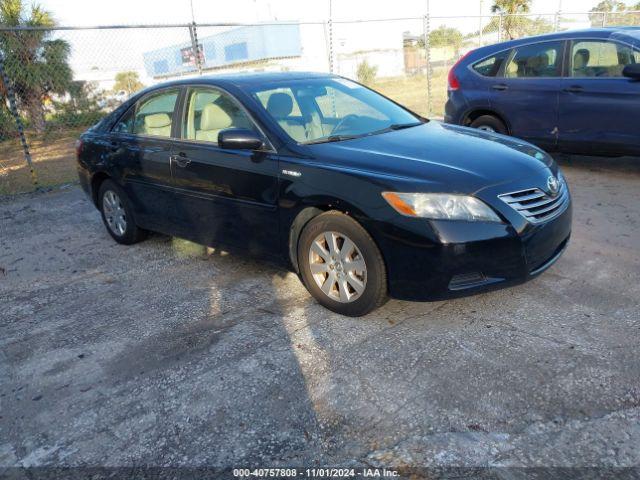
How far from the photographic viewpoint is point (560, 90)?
6.83 meters

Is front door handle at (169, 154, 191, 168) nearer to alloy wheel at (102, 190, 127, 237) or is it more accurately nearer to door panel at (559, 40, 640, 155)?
alloy wheel at (102, 190, 127, 237)

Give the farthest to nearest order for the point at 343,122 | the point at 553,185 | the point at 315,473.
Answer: the point at 343,122
the point at 553,185
the point at 315,473

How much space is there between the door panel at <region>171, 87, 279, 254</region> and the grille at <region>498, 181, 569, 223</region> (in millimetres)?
1561

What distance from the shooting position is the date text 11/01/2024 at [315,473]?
2279 mm

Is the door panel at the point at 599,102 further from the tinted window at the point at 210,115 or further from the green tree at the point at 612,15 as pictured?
the green tree at the point at 612,15

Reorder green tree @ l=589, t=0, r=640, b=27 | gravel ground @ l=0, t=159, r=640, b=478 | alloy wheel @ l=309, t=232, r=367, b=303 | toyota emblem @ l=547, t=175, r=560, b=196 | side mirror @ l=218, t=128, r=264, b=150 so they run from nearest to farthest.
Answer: gravel ground @ l=0, t=159, r=640, b=478
alloy wheel @ l=309, t=232, r=367, b=303
toyota emblem @ l=547, t=175, r=560, b=196
side mirror @ l=218, t=128, r=264, b=150
green tree @ l=589, t=0, r=640, b=27

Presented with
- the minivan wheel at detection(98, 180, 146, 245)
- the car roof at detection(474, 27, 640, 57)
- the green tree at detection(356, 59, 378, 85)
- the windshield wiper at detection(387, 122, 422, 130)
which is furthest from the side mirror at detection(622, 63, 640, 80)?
the green tree at detection(356, 59, 378, 85)

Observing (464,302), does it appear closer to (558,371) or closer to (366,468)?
(558,371)

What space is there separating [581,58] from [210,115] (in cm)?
486

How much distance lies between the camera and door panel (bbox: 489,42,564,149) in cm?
696

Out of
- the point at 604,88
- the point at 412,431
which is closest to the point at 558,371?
the point at 412,431

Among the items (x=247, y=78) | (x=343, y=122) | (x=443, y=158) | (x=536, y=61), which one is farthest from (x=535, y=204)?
(x=536, y=61)

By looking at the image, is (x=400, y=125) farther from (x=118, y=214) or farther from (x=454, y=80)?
(x=454, y=80)

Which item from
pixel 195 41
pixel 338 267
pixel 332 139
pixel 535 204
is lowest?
pixel 338 267
